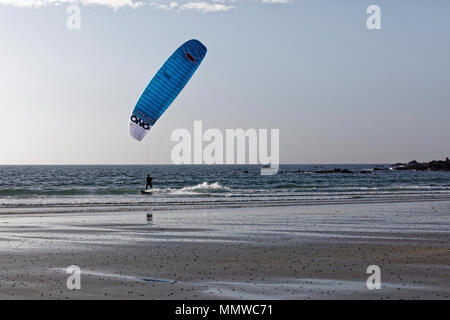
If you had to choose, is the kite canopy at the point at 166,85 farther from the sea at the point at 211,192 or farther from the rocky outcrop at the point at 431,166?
the rocky outcrop at the point at 431,166

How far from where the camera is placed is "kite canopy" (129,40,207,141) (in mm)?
25500

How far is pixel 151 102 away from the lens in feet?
84.9

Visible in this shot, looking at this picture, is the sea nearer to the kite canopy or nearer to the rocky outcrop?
the kite canopy

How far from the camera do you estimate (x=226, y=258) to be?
42.9 feet

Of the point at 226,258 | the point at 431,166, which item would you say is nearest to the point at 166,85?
the point at 226,258

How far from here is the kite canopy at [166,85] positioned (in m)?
25.5

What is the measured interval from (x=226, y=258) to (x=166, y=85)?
44.9ft

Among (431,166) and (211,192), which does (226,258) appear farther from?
(431,166)

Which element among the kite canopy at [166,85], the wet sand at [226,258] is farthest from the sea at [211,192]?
the wet sand at [226,258]

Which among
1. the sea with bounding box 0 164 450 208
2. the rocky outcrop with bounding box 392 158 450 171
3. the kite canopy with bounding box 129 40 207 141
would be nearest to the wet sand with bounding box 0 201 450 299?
the kite canopy with bounding box 129 40 207 141
